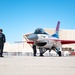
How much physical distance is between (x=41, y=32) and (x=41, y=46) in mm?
1353

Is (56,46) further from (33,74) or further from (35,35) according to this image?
(33,74)

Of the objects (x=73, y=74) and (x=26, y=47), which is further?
(x=26, y=47)

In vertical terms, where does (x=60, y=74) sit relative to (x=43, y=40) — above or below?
below

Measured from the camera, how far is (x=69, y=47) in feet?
335

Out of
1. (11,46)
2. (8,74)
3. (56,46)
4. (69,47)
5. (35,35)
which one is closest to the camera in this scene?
(8,74)

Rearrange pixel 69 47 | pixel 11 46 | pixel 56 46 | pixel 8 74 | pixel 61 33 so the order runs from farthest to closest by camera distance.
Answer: pixel 11 46, pixel 61 33, pixel 69 47, pixel 56 46, pixel 8 74

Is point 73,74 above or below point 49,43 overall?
below

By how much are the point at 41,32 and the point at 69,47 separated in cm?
8025

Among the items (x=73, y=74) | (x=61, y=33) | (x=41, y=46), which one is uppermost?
(x=61, y=33)

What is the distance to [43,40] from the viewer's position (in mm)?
22734

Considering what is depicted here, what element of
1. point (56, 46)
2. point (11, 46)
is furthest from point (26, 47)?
point (56, 46)

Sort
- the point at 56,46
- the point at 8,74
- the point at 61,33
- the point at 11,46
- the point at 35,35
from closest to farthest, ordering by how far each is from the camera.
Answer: the point at 8,74 → the point at 35,35 → the point at 56,46 → the point at 61,33 → the point at 11,46

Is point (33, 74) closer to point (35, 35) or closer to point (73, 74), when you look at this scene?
point (73, 74)

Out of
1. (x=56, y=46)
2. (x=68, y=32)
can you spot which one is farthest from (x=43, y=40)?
(x=68, y=32)
